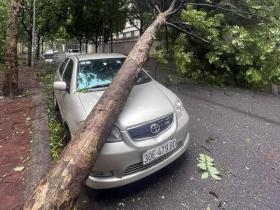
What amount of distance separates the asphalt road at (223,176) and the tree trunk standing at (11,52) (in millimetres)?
4914

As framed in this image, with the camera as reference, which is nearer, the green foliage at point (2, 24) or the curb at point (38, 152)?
the curb at point (38, 152)

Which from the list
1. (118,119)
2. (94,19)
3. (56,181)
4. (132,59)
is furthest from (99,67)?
(94,19)

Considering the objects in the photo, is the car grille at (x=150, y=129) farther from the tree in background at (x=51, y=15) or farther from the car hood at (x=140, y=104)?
the tree in background at (x=51, y=15)

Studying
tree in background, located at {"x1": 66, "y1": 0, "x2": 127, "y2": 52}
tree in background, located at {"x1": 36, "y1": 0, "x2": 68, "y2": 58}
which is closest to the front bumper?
tree in background, located at {"x1": 66, "y1": 0, "x2": 127, "y2": 52}

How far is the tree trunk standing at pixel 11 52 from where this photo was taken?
8016mm

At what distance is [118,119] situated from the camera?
3.67 meters

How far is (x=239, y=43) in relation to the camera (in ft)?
26.1

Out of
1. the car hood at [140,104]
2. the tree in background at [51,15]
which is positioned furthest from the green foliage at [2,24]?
the car hood at [140,104]

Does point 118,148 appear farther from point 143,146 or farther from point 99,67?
point 99,67

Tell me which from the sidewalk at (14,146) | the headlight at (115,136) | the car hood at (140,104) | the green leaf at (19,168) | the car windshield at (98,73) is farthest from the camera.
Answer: the car windshield at (98,73)

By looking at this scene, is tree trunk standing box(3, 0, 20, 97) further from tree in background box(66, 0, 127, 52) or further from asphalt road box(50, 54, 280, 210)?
tree in background box(66, 0, 127, 52)

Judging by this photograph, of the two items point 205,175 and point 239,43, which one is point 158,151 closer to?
point 205,175

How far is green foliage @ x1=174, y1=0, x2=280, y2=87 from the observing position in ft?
26.6

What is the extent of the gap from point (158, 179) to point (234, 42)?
17.1 feet
